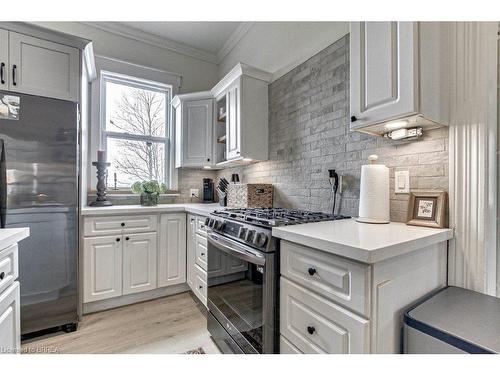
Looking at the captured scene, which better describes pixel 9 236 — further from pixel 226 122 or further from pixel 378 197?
pixel 226 122

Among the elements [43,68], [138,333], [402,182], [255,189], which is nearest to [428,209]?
[402,182]

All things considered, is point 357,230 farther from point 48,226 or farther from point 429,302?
point 48,226

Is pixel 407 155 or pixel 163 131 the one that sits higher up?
pixel 163 131

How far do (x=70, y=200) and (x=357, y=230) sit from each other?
6.96 ft

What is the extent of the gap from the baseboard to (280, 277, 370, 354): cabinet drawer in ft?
5.65

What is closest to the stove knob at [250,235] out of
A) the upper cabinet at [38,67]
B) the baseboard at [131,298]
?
the baseboard at [131,298]

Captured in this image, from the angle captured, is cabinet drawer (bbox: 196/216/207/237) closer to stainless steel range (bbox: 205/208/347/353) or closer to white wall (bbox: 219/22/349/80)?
stainless steel range (bbox: 205/208/347/353)

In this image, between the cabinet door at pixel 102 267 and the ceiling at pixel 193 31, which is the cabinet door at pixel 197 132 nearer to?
the ceiling at pixel 193 31

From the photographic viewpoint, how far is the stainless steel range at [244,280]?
1.25 metres

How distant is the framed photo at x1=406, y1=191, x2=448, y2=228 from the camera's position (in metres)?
1.21

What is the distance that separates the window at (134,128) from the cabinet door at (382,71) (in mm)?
2661

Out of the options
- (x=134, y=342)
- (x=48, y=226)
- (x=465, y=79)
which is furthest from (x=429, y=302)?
(x=48, y=226)

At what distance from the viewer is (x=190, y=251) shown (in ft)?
8.16

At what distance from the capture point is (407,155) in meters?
1.39
